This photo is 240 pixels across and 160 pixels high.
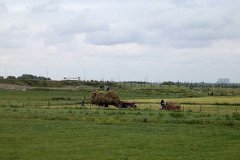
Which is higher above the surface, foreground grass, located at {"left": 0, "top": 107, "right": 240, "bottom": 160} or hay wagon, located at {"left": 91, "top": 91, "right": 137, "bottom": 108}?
hay wagon, located at {"left": 91, "top": 91, "right": 137, "bottom": 108}

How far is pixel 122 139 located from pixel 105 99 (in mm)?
48273

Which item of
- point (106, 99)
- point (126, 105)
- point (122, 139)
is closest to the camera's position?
point (122, 139)

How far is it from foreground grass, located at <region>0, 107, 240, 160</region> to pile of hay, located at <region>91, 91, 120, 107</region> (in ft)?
102

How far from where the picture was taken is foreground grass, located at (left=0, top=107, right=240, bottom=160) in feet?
83.3

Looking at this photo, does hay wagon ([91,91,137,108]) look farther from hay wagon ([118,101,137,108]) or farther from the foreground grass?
the foreground grass

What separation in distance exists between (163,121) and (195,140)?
1432cm

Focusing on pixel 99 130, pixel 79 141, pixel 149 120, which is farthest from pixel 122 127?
pixel 79 141

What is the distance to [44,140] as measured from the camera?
30750 millimetres

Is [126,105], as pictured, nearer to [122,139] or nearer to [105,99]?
[105,99]

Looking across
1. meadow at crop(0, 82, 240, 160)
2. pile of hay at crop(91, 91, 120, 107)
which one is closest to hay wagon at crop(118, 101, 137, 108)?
pile of hay at crop(91, 91, 120, 107)

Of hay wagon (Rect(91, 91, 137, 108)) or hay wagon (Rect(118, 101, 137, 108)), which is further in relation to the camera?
hay wagon (Rect(91, 91, 137, 108))

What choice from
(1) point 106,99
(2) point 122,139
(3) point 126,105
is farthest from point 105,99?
(2) point 122,139

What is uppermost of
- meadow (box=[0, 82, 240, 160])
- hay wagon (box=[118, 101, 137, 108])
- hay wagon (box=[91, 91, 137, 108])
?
hay wagon (box=[91, 91, 137, 108])

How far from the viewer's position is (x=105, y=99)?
79.9 meters
